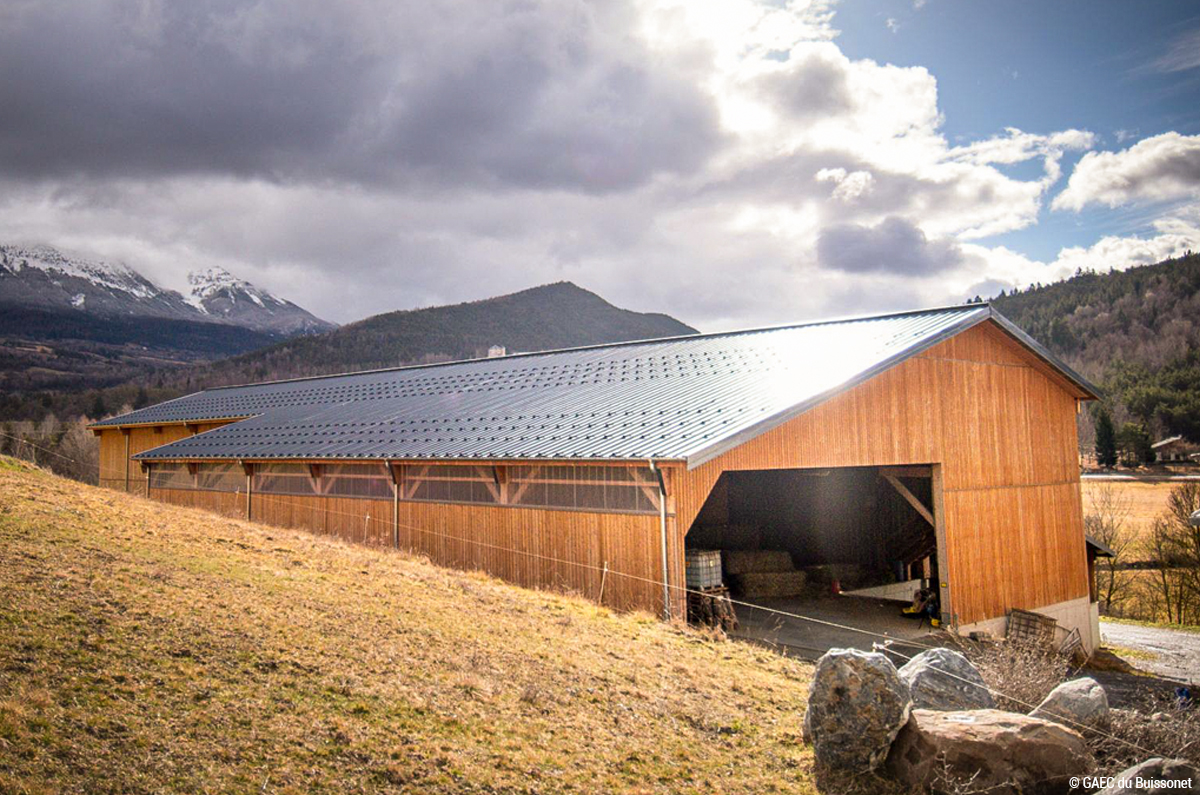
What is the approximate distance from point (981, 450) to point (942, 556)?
304 cm

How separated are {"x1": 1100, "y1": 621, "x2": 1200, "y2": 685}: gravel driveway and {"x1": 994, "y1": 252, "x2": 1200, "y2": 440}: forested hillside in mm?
62735

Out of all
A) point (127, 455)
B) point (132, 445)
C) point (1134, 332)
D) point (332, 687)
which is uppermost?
point (1134, 332)

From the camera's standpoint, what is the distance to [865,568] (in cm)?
2584

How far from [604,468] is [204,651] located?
873 centimetres

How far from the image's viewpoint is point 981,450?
20.7 metres

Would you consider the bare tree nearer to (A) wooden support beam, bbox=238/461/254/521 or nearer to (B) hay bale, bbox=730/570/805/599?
(B) hay bale, bbox=730/570/805/599

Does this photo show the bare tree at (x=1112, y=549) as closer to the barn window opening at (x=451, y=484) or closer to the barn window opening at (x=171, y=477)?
the barn window opening at (x=451, y=484)

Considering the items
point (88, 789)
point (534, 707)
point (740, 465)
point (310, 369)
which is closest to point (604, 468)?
point (740, 465)

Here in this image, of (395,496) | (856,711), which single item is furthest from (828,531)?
(856,711)

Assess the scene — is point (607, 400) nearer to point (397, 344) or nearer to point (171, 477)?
point (171, 477)

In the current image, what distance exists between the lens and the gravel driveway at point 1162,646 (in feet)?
80.2

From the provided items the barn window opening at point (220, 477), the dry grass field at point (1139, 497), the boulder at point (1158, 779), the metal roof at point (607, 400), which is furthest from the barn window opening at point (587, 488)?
the dry grass field at point (1139, 497)

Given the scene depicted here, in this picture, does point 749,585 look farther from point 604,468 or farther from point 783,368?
point 604,468

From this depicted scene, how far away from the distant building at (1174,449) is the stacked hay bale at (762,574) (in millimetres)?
72981
